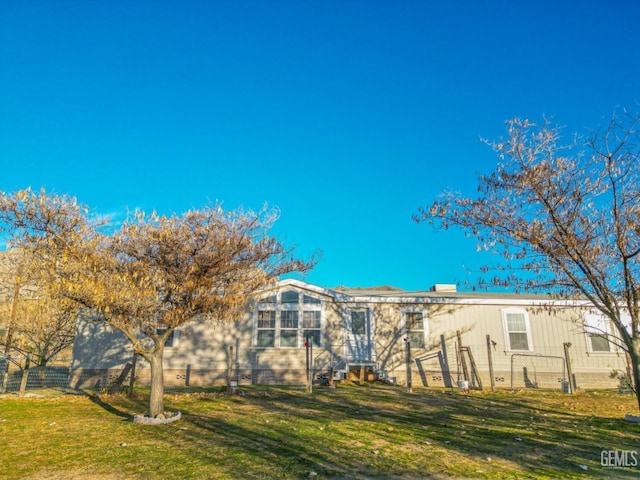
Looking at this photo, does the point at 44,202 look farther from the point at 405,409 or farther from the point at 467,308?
the point at 467,308

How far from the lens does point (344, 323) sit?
16.5 meters

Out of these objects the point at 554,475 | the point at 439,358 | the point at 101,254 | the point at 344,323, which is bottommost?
the point at 554,475

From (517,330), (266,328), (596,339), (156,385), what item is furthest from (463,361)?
(156,385)

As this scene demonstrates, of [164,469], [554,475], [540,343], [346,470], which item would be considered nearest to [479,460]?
[554,475]

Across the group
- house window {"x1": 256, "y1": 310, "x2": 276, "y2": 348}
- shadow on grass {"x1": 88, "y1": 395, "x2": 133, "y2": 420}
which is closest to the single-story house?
house window {"x1": 256, "y1": 310, "x2": 276, "y2": 348}

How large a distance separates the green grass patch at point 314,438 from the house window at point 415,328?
4.52 metres

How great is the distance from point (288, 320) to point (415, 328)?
5.29 metres

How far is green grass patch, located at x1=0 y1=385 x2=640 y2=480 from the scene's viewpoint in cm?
553

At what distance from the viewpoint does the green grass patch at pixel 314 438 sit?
5527 millimetres

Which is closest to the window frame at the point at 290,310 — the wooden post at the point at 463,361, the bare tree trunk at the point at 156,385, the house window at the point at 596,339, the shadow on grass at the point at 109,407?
the wooden post at the point at 463,361

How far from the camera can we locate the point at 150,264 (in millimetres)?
8930

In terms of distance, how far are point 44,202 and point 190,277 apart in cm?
319

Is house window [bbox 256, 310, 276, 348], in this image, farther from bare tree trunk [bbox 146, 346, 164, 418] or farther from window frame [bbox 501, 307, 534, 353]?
window frame [bbox 501, 307, 534, 353]

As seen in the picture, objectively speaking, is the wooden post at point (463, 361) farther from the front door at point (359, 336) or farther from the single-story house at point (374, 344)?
the front door at point (359, 336)
